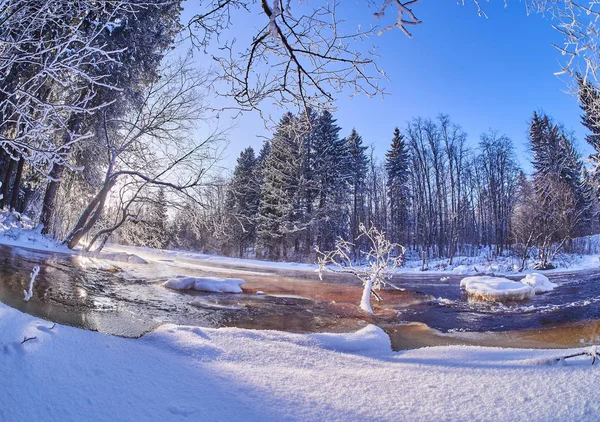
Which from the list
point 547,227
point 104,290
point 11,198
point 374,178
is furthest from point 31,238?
point 374,178

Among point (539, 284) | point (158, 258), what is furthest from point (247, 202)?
point (539, 284)

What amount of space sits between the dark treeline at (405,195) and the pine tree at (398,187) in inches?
4.4

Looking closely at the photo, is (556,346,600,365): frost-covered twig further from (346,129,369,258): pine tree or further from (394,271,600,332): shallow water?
(346,129,369,258): pine tree

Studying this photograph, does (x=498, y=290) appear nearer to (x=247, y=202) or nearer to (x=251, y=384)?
(x=251, y=384)

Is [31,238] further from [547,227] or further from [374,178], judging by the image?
[374,178]

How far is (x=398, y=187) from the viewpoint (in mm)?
35469

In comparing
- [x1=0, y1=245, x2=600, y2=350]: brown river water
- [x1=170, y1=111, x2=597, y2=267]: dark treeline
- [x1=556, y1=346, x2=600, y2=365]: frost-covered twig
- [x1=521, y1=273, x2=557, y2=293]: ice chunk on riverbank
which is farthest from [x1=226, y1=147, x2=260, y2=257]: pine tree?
[x1=556, y1=346, x2=600, y2=365]: frost-covered twig

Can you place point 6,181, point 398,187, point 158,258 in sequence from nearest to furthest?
point 6,181, point 158,258, point 398,187

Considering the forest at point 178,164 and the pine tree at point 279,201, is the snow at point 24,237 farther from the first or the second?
the pine tree at point 279,201

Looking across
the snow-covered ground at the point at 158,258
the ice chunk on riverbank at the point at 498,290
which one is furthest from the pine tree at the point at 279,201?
the ice chunk on riverbank at the point at 498,290

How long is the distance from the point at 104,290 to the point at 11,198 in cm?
1067

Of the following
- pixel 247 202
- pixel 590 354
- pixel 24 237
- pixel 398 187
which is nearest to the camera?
pixel 590 354

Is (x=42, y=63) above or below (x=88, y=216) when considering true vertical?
above

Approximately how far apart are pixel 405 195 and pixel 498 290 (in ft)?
85.4
